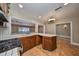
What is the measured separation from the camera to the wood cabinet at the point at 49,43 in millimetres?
1354

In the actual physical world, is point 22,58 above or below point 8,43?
below

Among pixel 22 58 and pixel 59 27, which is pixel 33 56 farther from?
pixel 59 27

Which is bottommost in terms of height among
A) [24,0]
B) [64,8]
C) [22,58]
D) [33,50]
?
[22,58]

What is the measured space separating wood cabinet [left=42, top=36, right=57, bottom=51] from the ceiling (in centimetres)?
43

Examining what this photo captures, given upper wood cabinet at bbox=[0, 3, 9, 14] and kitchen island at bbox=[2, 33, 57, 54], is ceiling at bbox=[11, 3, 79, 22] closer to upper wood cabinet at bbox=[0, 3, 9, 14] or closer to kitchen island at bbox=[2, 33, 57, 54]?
upper wood cabinet at bbox=[0, 3, 9, 14]

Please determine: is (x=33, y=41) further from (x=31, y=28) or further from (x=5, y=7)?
(x=5, y=7)

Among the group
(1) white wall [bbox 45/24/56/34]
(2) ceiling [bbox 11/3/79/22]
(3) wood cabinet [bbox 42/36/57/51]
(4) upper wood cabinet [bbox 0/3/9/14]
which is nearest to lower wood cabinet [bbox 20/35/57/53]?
(3) wood cabinet [bbox 42/36/57/51]

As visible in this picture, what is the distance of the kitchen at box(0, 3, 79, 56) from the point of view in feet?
4.16

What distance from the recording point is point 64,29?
4.38 ft

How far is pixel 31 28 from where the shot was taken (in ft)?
4.52

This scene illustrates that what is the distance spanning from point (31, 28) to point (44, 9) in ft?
1.40

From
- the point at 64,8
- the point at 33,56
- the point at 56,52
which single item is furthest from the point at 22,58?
the point at 64,8

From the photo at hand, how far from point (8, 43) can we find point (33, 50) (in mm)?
459

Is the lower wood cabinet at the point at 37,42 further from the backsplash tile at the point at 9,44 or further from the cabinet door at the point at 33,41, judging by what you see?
the backsplash tile at the point at 9,44
